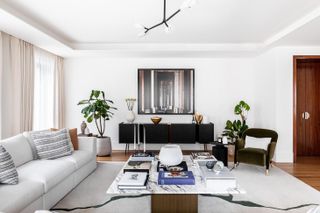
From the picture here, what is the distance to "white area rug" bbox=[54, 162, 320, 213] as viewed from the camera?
2.66 m

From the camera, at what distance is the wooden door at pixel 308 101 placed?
5.36 meters

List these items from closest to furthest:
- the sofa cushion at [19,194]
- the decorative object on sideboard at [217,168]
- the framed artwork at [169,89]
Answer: the sofa cushion at [19,194]
the decorative object on sideboard at [217,168]
the framed artwork at [169,89]

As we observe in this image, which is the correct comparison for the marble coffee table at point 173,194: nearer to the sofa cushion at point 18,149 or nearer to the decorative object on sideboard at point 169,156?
the decorative object on sideboard at point 169,156

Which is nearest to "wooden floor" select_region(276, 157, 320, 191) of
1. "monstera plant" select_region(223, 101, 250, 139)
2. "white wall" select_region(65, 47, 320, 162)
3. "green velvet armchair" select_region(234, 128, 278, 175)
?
"green velvet armchair" select_region(234, 128, 278, 175)

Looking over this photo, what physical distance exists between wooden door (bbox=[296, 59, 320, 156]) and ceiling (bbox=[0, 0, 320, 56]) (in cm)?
102

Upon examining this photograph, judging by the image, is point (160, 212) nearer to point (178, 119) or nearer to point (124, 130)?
point (124, 130)

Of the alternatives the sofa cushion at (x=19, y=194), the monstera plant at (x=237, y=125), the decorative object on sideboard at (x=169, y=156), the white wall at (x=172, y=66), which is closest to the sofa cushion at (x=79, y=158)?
the sofa cushion at (x=19, y=194)

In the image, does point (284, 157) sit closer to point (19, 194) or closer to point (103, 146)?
point (103, 146)

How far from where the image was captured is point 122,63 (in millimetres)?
5934

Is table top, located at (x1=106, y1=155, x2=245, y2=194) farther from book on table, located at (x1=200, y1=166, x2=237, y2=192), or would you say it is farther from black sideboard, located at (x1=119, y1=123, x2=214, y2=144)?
black sideboard, located at (x1=119, y1=123, x2=214, y2=144)

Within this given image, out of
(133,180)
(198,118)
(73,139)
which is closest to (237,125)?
(198,118)

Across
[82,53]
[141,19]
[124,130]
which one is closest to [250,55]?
[141,19]

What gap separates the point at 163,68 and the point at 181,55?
618 millimetres

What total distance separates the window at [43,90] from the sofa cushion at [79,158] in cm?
178
